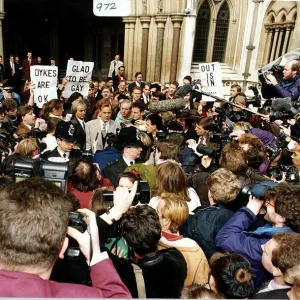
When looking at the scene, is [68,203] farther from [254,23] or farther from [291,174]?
[254,23]

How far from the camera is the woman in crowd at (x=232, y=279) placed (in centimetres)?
163

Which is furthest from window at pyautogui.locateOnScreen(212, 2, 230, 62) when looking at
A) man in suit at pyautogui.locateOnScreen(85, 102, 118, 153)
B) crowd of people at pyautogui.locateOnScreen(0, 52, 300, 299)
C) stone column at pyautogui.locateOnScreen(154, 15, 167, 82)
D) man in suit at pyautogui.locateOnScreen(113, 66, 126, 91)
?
man in suit at pyautogui.locateOnScreen(85, 102, 118, 153)

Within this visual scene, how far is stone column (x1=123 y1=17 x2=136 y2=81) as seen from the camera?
1055cm

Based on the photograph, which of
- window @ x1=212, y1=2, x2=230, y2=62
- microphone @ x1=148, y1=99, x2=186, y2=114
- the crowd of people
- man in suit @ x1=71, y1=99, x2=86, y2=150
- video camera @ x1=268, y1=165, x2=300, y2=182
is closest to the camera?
the crowd of people

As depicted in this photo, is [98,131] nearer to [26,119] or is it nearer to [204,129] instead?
[26,119]

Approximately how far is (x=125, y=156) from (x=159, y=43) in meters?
7.77

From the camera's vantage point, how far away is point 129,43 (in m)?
10.8

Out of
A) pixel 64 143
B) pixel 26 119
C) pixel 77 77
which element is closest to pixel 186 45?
pixel 77 77

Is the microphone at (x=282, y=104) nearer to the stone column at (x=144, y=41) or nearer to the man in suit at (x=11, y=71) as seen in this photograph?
the stone column at (x=144, y=41)

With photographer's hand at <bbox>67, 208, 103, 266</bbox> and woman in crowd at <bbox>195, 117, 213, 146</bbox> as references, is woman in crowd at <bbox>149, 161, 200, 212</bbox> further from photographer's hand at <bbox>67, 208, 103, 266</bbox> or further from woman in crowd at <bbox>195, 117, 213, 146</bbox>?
woman in crowd at <bbox>195, 117, 213, 146</bbox>

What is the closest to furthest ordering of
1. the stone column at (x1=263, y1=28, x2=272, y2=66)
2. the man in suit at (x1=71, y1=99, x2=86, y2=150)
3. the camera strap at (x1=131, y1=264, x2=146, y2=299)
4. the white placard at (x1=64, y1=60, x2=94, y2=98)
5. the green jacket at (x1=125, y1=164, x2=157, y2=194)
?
the camera strap at (x1=131, y1=264, x2=146, y2=299)
the green jacket at (x1=125, y1=164, x2=157, y2=194)
the man in suit at (x1=71, y1=99, x2=86, y2=150)
the white placard at (x1=64, y1=60, x2=94, y2=98)
the stone column at (x1=263, y1=28, x2=272, y2=66)

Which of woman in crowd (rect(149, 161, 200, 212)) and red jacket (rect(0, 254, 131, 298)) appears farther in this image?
woman in crowd (rect(149, 161, 200, 212))

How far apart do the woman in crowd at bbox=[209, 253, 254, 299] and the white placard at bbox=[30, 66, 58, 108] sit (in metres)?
4.12

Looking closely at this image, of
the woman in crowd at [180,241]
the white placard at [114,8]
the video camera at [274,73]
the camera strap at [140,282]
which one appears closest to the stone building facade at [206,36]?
the video camera at [274,73]
